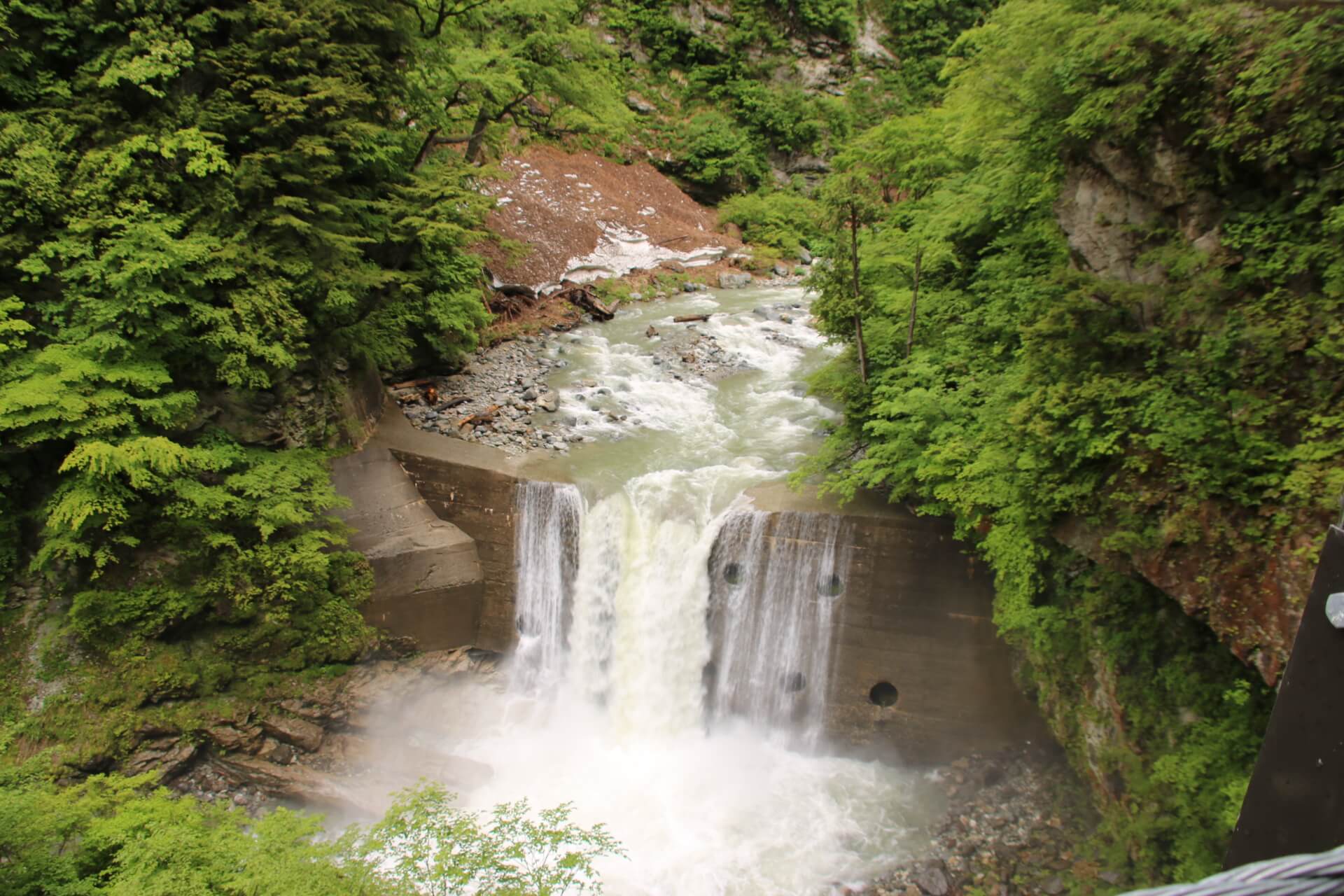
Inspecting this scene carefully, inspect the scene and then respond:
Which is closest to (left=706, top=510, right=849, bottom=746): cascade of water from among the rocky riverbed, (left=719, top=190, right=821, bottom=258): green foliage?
the rocky riverbed

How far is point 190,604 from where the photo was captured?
10.7 metres

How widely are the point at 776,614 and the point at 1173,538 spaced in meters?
5.64

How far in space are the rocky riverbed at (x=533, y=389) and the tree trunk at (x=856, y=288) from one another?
499 centimetres

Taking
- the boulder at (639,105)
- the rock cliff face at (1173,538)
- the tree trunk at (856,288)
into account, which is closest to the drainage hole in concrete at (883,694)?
the rock cliff face at (1173,538)

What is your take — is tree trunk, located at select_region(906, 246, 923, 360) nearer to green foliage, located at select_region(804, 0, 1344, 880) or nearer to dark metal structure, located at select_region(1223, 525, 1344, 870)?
green foliage, located at select_region(804, 0, 1344, 880)

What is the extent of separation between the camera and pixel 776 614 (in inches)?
446

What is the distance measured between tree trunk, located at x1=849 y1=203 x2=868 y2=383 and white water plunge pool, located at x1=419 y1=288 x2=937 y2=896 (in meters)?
2.26

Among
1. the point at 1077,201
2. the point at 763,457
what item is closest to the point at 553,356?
the point at 763,457

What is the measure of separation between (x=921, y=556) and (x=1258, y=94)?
20.9ft

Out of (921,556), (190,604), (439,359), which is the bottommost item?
(190,604)

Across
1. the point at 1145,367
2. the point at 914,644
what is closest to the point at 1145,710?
the point at 914,644

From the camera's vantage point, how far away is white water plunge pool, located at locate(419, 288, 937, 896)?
1030 cm

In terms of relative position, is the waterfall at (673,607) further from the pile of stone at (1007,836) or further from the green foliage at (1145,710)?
the green foliage at (1145,710)

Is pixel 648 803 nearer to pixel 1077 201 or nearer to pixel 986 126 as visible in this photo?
pixel 1077 201
